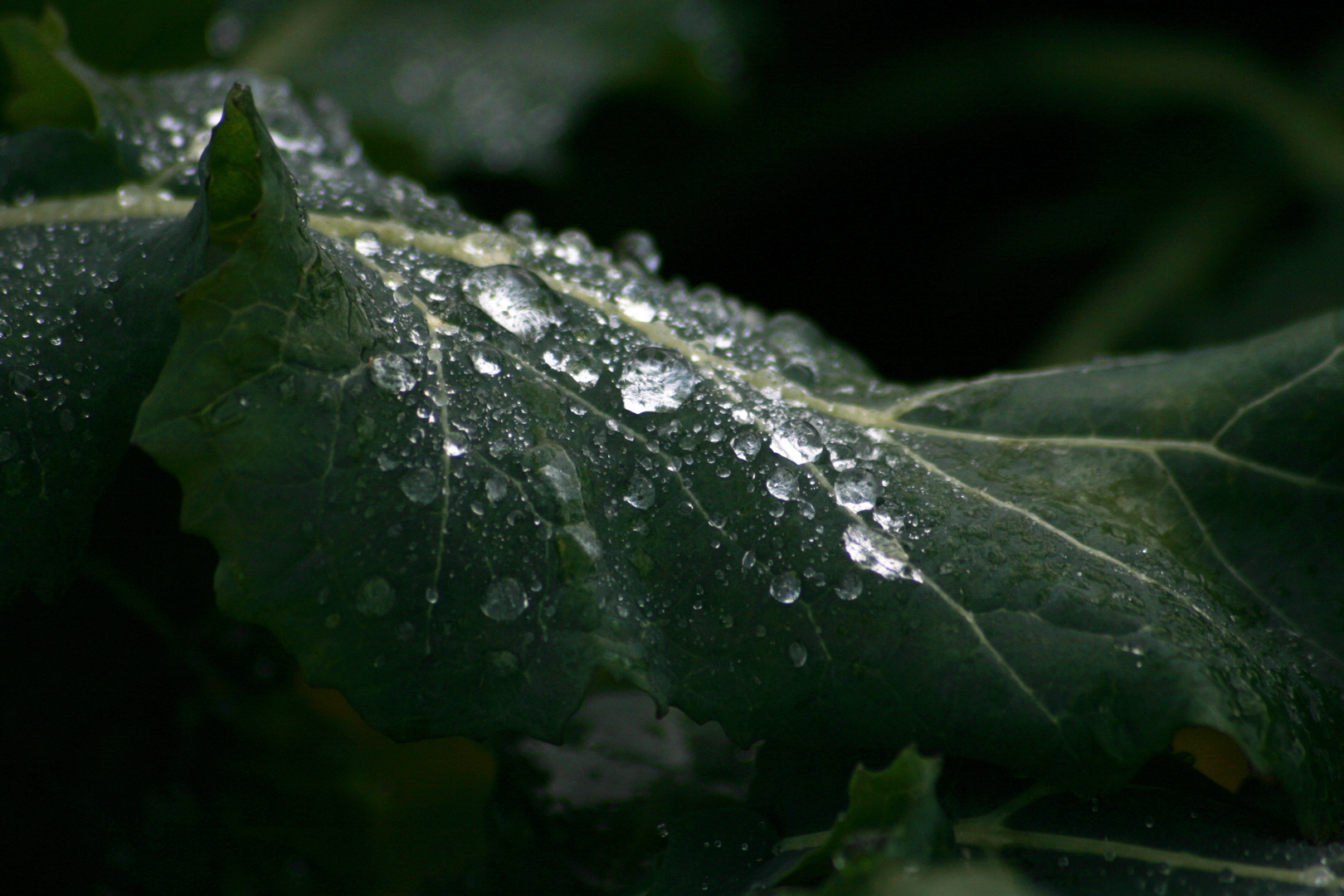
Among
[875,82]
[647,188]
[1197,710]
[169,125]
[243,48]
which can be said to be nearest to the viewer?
[1197,710]

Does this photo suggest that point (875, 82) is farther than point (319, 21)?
Yes

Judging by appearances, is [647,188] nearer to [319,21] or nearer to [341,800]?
[319,21]

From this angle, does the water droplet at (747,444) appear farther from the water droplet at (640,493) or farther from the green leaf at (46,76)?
the green leaf at (46,76)

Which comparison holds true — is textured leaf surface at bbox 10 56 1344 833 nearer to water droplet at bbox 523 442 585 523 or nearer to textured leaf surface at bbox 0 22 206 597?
water droplet at bbox 523 442 585 523

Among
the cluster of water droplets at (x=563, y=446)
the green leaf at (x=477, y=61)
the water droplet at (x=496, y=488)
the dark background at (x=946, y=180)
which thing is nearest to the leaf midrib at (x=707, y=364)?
the cluster of water droplets at (x=563, y=446)

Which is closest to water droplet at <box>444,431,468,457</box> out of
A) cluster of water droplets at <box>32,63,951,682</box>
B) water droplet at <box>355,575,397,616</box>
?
cluster of water droplets at <box>32,63,951,682</box>

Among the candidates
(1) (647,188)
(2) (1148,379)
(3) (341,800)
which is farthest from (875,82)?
(3) (341,800)

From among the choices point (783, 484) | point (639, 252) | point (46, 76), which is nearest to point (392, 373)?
point (783, 484)
